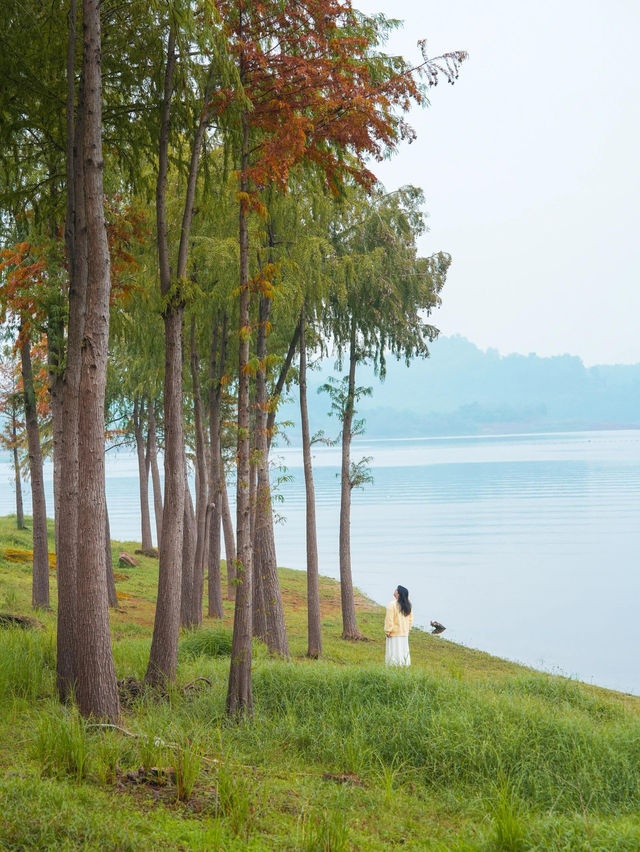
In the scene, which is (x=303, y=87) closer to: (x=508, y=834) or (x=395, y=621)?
(x=508, y=834)

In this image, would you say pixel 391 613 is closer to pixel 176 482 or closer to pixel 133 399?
pixel 176 482

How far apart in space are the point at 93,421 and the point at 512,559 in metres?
34.6

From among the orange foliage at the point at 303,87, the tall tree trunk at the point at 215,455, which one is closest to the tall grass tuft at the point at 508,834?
the orange foliage at the point at 303,87

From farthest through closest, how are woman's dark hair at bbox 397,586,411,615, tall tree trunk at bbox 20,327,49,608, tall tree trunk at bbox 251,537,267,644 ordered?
tall tree trunk at bbox 20,327,49,608 < tall tree trunk at bbox 251,537,267,644 < woman's dark hair at bbox 397,586,411,615

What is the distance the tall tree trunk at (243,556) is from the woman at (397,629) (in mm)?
5314

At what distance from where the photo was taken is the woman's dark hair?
12923 mm

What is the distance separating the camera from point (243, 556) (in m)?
8.04

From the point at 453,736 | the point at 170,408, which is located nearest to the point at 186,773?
the point at 453,736

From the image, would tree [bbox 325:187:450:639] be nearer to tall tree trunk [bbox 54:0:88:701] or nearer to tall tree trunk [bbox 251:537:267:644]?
tall tree trunk [bbox 251:537:267:644]

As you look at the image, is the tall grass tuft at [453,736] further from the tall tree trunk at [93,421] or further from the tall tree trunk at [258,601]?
the tall tree trunk at [258,601]

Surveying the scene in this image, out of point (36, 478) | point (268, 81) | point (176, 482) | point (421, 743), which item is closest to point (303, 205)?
point (268, 81)

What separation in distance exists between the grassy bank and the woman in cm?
307

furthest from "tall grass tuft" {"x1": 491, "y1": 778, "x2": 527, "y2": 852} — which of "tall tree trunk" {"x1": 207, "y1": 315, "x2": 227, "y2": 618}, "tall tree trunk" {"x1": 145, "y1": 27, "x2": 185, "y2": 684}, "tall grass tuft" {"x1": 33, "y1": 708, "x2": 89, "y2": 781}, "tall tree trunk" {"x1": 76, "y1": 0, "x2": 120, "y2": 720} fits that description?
"tall tree trunk" {"x1": 207, "y1": 315, "x2": 227, "y2": 618}

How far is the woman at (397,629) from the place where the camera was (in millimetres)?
13195
